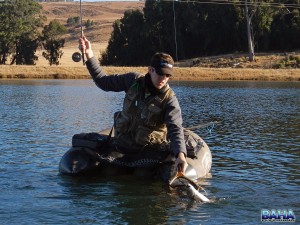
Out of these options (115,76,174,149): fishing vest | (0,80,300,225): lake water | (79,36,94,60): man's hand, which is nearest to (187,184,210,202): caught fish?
(0,80,300,225): lake water

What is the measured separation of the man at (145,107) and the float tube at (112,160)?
7.3 inches

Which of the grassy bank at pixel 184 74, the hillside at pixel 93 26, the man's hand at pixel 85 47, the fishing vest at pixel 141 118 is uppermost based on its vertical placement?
the hillside at pixel 93 26

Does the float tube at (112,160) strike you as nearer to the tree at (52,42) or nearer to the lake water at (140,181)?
the lake water at (140,181)

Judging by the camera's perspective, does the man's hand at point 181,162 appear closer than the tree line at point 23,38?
Yes

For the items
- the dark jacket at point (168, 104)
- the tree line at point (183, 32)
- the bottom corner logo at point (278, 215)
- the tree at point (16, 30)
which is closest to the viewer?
the bottom corner logo at point (278, 215)

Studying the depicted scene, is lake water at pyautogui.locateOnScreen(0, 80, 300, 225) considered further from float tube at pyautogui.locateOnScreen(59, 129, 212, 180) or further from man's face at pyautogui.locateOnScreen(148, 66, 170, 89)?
man's face at pyautogui.locateOnScreen(148, 66, 170, 89)

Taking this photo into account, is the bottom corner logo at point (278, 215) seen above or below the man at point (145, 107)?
below

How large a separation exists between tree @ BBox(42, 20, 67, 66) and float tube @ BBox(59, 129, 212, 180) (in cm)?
7074

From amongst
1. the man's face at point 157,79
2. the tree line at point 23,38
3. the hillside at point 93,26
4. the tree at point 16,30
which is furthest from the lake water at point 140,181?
the hillside at point 93,26

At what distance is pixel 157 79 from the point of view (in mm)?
9180

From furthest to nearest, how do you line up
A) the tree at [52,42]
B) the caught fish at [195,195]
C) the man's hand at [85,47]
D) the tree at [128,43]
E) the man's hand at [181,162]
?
the tree at [52,42], the tree at [128,43], the man's hand at [85,47], the caught fish at [195,195], the man's hand at [181,162]

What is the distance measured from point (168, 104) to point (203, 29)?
6465cm

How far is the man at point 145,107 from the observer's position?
9.18 meters

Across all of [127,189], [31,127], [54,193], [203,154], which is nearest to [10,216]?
[54,193]
